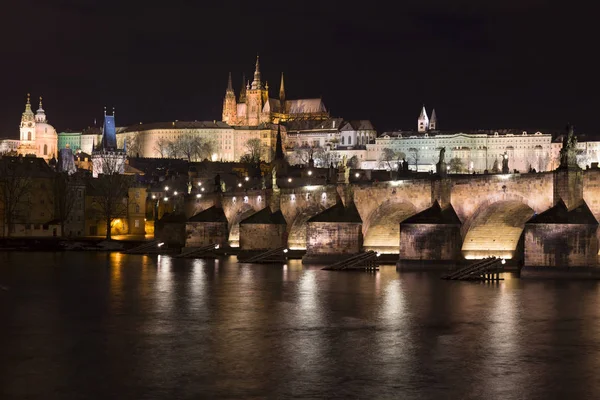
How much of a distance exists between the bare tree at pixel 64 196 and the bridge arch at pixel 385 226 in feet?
146

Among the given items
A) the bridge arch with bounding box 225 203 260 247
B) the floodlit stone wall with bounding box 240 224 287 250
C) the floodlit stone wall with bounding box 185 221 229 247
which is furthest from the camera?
the bridge arch with bounding box 225 203 260 247

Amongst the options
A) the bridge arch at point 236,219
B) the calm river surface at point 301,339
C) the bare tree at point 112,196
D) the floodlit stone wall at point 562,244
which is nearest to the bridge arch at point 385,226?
the calm river surface at point 301,339

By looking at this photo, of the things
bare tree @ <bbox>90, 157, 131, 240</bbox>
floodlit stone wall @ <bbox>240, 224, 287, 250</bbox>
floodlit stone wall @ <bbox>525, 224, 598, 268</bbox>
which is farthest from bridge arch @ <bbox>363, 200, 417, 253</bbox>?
bare tree @ <bbox>90, 157, 131, 240</bbox>

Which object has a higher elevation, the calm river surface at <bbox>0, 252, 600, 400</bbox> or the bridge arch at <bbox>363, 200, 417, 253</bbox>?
the bridge arch at <bbox>363, 200, 417, 253</bbox>

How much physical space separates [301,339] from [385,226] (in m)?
31.9

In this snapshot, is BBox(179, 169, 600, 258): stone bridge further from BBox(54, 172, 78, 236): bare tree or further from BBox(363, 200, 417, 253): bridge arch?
BBox(54, 172, 78, 236): bare tree

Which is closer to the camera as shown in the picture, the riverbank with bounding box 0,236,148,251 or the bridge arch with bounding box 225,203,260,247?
the bridge arch with bounding box 225,203,260,247

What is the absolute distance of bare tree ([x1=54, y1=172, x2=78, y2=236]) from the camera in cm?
9412

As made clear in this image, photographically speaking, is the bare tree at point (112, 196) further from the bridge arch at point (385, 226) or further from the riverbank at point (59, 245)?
the bridge arch at point (385, 226)

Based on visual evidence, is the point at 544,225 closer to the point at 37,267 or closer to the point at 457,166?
the point at 37,267

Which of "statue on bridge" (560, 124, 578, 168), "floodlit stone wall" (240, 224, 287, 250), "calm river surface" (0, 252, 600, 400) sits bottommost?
"calm river surface" (0, 252, 600, 400)

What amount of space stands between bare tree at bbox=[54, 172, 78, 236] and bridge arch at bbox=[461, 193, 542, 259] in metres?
53.8

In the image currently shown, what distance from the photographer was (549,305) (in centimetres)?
3244

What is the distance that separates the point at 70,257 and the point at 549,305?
44062 millimetres
